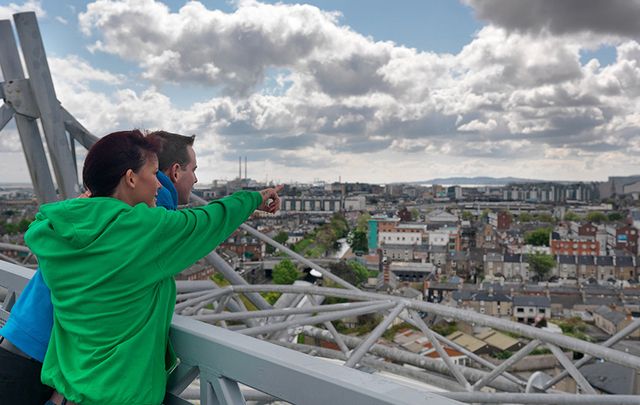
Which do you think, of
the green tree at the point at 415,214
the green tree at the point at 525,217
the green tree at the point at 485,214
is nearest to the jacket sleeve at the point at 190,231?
the green tree at the point at 415,214

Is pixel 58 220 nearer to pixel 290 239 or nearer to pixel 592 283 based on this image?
pixel 290 239

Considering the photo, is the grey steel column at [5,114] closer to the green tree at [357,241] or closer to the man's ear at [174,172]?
the man's ear at [174,172]

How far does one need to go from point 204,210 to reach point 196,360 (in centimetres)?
26

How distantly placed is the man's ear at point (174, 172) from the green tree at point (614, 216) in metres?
41.0

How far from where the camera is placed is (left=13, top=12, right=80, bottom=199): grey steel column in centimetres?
299

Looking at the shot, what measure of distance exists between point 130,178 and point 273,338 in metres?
3.11

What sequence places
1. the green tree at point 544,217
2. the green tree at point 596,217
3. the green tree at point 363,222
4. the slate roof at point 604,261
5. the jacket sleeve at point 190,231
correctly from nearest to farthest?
1. the jacket sleeve at point 190,231
2. the slate roof at point 604,261
3. the green tree at point 363,222
4. the green tree at point 596,217
5. the green tree at point 544,217

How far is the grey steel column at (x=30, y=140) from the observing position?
3.02m

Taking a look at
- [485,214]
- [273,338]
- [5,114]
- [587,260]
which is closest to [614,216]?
[485,214]

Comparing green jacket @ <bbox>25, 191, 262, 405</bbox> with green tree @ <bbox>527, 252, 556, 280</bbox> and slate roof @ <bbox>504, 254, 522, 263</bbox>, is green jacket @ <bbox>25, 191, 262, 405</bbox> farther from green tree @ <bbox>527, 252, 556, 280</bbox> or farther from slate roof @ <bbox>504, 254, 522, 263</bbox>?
slate roof @ <bbox>504, 254, 522, 263</bbox>

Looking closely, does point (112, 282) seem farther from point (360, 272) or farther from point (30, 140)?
point (360, 272)

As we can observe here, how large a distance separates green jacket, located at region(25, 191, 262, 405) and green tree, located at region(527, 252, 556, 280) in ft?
97.1

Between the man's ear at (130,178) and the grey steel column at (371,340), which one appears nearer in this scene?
the man's ear at (130,178)

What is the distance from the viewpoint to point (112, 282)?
0.87 metres
